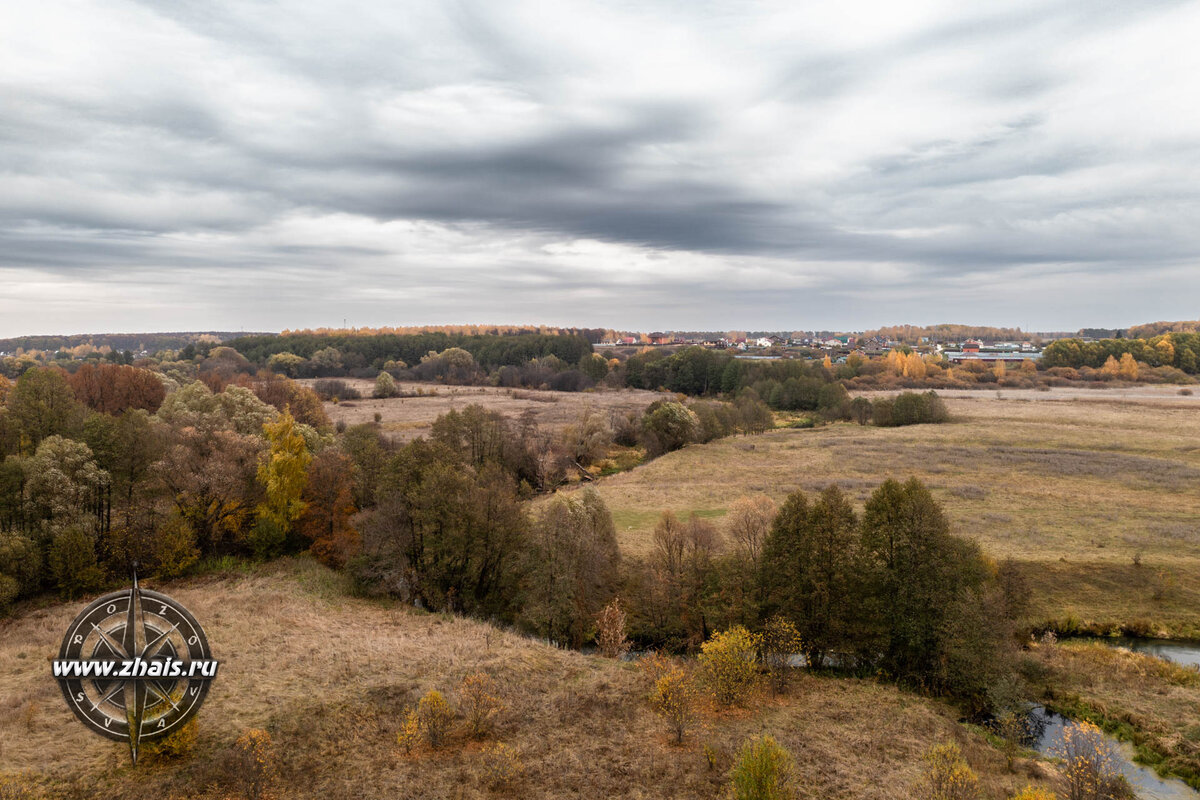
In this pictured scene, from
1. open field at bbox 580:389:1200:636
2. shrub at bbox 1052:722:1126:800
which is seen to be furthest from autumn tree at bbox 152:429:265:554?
shrub at bbox 1052:722:1126:800

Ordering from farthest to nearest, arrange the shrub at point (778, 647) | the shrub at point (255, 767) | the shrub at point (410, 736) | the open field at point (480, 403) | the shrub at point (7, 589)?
the open field at point (480, 403), the shrub at point (7, 589), the shrub at point (778, 647), the shrub at point (410, 736), the shrub at point (255, 767)

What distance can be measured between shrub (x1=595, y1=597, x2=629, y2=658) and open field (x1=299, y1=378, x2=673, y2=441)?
58.1 metres

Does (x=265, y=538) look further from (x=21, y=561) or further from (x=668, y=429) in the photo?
(x=668, y=429)

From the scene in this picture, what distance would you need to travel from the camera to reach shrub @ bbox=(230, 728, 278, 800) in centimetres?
2000

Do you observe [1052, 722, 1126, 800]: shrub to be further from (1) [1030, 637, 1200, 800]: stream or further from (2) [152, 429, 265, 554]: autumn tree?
(2) [152, 429, 265, 554]: autumn tree

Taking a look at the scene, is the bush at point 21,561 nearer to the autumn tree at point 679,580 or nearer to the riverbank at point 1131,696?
the autumn tree at point 679,580

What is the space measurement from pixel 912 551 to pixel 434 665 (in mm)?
26152

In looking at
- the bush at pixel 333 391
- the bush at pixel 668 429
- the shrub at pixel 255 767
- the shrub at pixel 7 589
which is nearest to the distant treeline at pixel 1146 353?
the bush at pixel 668 429

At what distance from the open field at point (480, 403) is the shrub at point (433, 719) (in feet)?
217

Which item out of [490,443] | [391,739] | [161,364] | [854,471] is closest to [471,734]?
[391,739]

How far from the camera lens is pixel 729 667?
28.3 m

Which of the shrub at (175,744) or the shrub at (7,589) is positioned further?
the shrub at (7,589)

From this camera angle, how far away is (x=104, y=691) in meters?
18.0

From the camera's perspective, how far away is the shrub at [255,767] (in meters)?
20.0
